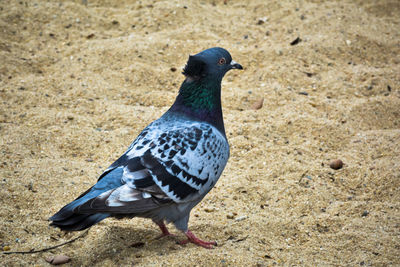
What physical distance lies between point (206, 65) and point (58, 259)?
5.62ft

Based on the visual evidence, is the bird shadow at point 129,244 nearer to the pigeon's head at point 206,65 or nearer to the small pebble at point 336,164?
the pigeon's head at point 206,65

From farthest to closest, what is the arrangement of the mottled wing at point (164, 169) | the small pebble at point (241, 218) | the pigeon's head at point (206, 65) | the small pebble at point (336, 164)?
the small pebble at point (336, 164) → the small pebble at point (241, 218) → the pigeon's head at point (206, 65) → the mottled wing at point (164, 169)

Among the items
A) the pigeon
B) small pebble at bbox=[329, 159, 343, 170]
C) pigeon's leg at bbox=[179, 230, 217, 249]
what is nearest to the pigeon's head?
the pigeon

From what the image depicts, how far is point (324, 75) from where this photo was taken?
17.5 ft

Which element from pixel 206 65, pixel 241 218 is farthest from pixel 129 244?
pixel 206 65

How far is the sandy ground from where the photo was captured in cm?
325

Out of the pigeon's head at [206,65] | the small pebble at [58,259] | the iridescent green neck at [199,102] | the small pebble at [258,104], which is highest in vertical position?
the pigeon's head at [206,65]

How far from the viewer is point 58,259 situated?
2.93 metres

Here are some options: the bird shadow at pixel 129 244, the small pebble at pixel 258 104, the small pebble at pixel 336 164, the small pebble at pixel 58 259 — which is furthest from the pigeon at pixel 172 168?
the small pebble at pixel 258 104

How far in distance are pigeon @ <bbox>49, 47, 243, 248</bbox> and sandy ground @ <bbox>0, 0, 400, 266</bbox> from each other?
1.18 feet

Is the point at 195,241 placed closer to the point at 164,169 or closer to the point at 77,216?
the point at 164,169

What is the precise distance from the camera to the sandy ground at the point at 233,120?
3248 mm

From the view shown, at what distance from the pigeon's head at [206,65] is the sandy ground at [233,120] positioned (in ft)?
3.37

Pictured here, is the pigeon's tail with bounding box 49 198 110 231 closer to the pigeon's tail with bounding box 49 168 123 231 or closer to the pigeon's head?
the pigeon's tail with bounding box 49 168 123 231
